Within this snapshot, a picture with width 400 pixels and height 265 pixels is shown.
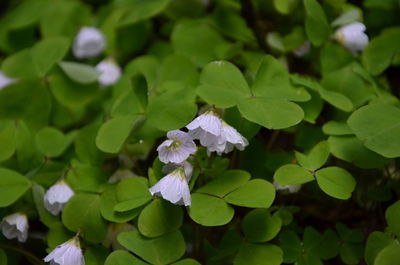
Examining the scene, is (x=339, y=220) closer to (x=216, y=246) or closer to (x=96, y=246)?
(x=216, y=246)

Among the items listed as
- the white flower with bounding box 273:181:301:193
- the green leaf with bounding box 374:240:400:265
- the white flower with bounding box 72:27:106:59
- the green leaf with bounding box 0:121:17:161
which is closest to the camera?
the green leaf with bounding box 374:240:400:265

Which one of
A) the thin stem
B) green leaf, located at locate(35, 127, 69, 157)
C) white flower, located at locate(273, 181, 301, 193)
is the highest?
white flower, located at locate(273, 181, 301, 193)

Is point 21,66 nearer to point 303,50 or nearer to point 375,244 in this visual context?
point 303,50

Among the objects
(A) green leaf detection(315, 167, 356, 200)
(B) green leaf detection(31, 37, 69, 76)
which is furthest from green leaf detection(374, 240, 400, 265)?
(B) green leaf detection(31, 37, 69, 76)

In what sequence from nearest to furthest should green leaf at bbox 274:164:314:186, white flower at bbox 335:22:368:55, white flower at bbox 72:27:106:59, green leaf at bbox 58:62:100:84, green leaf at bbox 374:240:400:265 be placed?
green leaf at bbox 374:240:400:265, green leaf at bbox 274:164:314:186, white flower at bbox 335:22:368:55, green leaf at bbox 58:62:100:84, white flower at bbox 72:27:106:59

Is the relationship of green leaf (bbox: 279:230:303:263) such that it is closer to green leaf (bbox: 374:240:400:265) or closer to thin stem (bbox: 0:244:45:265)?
green leaf (bbox: 374:240:400:265)

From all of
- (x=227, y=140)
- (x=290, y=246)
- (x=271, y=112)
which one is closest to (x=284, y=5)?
(x=271, y=112)
